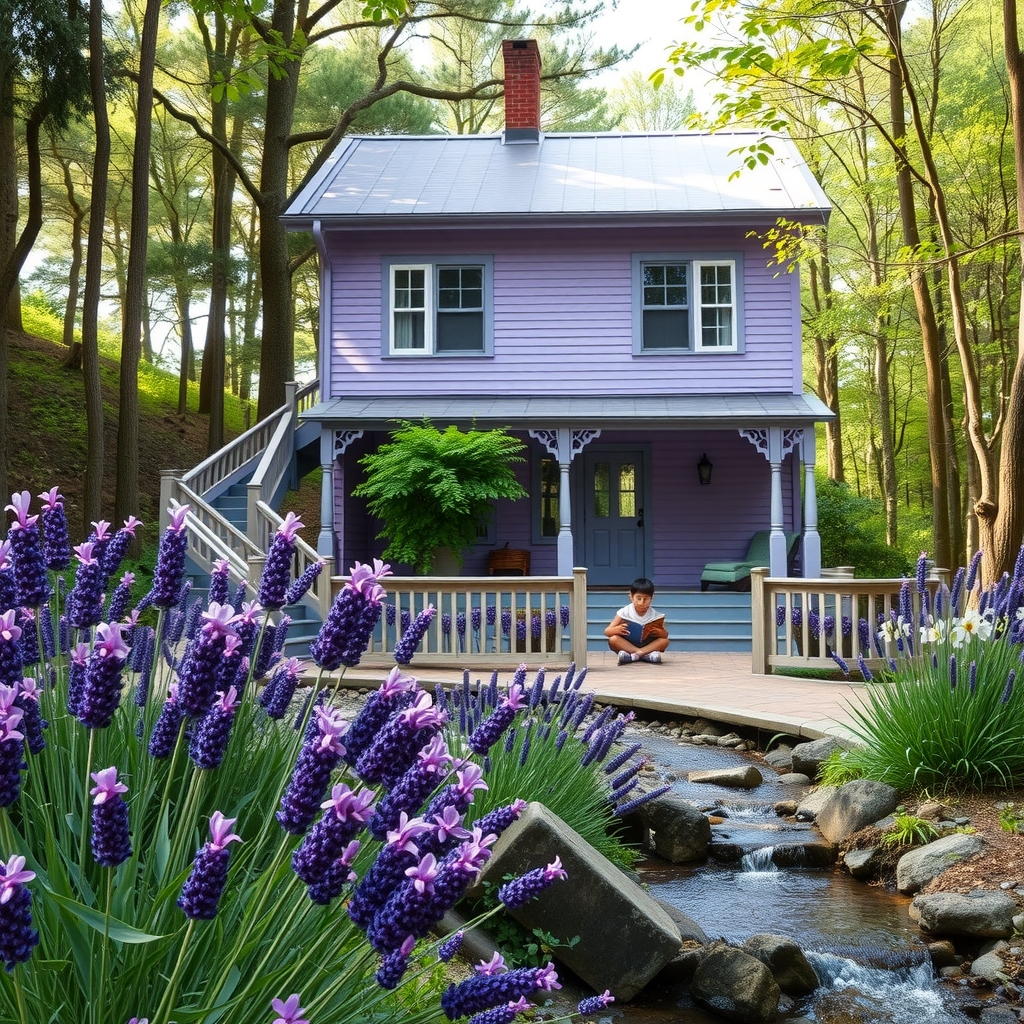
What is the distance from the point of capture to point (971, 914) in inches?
187

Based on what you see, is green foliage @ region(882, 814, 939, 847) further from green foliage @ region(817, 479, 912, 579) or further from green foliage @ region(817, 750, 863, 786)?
green foliage @ region(817, 479, 912, 579)

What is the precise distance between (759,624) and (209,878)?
10.3 metres

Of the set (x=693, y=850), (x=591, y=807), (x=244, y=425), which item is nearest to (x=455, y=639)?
(x=693, y=850)

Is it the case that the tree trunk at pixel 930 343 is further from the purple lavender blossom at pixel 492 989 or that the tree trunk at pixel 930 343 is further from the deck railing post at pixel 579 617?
the purple lavender blossom at pixel 492 989

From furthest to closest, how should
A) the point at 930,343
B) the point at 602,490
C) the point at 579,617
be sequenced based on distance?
the point at 930,343 → the point at 602,490 → the point at 579,617

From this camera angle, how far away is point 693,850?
5961mm

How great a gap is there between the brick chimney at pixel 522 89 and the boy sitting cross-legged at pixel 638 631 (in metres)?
10.2

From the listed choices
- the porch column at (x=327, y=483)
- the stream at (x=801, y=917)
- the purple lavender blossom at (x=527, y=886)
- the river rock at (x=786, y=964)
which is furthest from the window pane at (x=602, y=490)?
the purple lavender blossom at (x=527, y=886)

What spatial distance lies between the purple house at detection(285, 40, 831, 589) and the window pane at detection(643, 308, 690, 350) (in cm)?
2

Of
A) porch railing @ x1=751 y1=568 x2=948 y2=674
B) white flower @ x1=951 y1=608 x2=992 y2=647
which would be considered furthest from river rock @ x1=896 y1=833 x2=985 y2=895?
porch railing @ x1=751 y1=568 x2=948 y2=674

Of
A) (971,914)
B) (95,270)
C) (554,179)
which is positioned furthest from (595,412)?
(971,914)

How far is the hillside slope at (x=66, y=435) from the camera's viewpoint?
17.8 m

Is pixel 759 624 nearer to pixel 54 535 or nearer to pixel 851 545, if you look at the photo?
pixel 54 535

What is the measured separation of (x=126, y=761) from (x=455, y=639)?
341 inches
